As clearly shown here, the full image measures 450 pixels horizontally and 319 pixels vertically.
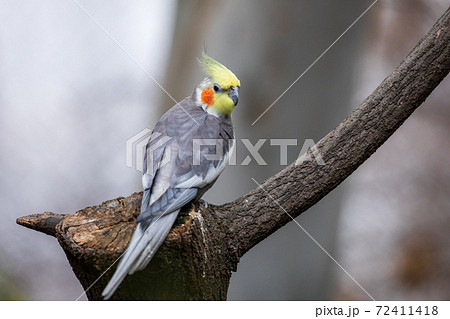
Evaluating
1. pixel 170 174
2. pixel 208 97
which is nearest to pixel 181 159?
pixel 170 174

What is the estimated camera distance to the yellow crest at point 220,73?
2.72 m

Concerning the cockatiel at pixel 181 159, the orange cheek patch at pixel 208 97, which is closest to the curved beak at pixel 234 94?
the cockatiel at pixel 181 159

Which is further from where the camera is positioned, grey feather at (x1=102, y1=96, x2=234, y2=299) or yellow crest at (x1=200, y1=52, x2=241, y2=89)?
yellow crest at (x1=200, y1=52, x2=241, y2=89)

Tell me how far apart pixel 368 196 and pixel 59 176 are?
2.29 meters

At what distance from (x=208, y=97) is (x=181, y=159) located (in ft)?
1.84

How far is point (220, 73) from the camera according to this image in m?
2.74

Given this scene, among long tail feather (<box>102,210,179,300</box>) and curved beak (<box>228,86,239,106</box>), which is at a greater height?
curved beak (<box>228,86,239,106</box>)

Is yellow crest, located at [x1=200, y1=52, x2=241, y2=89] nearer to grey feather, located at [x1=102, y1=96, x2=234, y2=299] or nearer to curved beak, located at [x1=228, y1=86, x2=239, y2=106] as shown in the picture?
curved beak, located at [x1=228, y1=86, x2=239, y2=106]

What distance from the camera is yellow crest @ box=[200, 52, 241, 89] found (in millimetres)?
2725

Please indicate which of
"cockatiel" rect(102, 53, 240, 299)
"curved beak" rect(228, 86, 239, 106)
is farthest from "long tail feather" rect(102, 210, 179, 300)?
"curved beak" rect(228, 86, 239, 106)

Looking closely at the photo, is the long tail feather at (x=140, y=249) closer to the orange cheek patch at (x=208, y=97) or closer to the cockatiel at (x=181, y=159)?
the cockatiel at (x=181, y=159)

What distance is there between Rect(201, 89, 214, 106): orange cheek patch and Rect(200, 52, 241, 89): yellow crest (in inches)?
3.0

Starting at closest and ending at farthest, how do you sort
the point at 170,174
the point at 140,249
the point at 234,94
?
1. the point at 140,249
2. the point at 170,174
3. the point at 234,94

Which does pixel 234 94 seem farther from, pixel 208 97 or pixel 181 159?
pixel 181 159
